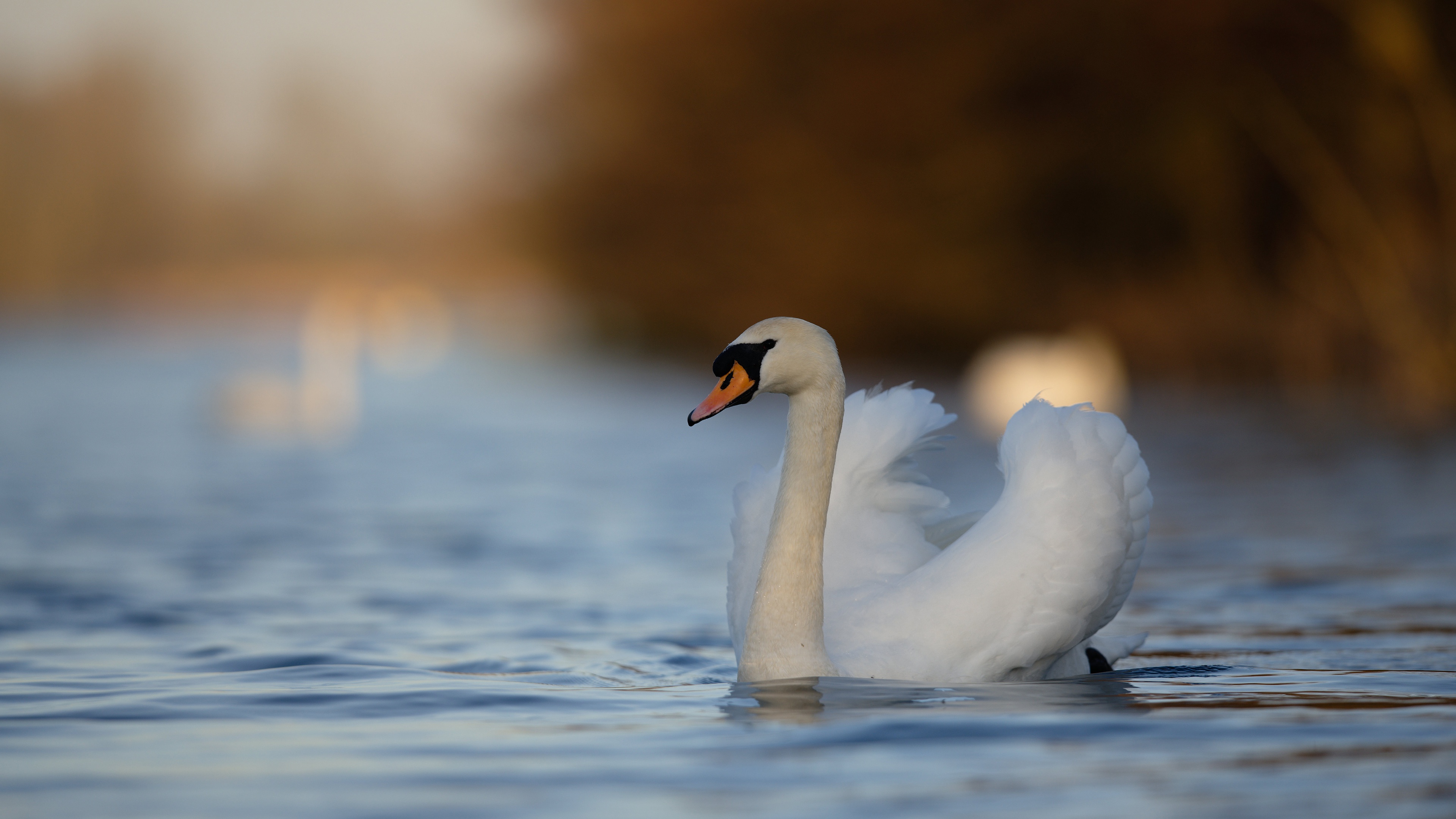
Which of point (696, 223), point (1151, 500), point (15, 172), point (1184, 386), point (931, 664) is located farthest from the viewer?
point (15, 172)

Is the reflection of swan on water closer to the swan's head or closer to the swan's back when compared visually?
the swan's back

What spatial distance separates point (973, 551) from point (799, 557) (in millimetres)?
582

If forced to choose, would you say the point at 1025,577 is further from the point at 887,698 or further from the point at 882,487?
the point at 882,487

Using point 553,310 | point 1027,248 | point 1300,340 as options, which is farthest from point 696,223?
point 553,310

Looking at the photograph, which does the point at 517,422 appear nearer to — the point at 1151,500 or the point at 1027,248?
the point at 1027,248

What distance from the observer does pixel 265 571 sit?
1007cm

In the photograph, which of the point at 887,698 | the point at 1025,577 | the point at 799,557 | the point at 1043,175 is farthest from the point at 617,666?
the point at 1043,175

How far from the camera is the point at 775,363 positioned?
5.83 metres

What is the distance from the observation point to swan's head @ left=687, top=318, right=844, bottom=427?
571 centimetres

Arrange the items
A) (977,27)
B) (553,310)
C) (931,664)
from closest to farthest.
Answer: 1. (931,664)
2. (977,27)
3. (553,310)

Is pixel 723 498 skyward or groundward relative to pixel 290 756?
skyward

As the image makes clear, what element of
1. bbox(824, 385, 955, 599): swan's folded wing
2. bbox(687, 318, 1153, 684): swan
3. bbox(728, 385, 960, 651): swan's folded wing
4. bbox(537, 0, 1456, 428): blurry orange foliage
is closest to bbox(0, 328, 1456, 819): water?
bbox(687, 318, 1153, 684): swan

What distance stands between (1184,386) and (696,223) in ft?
51.0

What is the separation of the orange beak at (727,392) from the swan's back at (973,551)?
0.87 meters
